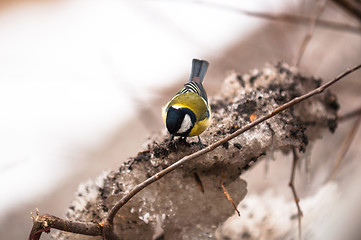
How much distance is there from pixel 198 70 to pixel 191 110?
0.16m

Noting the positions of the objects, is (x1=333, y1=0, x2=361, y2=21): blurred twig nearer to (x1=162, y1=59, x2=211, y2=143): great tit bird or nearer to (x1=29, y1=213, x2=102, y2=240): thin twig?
(x1=162, y1=59, x2=211, y2=143): great tit bird

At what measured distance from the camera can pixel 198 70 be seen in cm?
107

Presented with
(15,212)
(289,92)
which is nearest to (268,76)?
(289,92)

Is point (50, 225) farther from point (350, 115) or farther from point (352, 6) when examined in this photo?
point (352, 6)

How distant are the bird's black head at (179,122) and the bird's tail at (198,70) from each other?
16 cm

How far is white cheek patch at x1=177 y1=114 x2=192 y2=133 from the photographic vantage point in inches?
36.2

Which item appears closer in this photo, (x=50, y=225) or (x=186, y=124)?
(x=50, y=225)

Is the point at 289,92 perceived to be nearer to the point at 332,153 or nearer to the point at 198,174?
the point at 198,174

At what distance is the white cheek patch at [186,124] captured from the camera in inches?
36.2

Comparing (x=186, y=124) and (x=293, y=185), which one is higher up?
(x=186, y=124)

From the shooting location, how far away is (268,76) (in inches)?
42.9

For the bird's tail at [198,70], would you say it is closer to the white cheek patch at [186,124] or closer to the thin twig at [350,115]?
the white cheek patch at [186,124]

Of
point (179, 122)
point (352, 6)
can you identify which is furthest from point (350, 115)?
point (179, 122)

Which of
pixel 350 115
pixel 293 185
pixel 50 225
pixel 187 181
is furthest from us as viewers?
pixel 350 115
